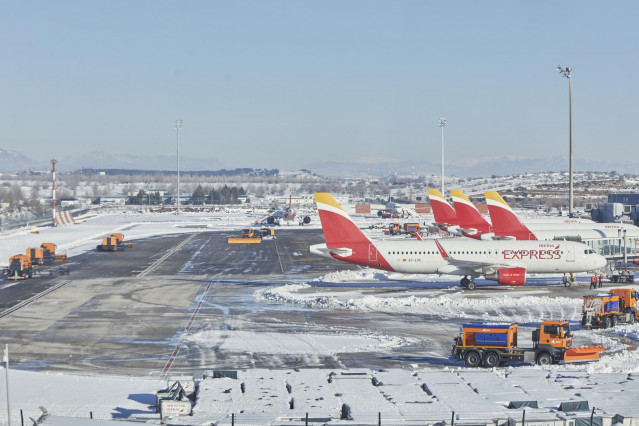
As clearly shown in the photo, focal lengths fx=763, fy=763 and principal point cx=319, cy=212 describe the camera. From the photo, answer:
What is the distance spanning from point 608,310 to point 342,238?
20.4 m

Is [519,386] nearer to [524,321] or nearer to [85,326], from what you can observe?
[524,321]

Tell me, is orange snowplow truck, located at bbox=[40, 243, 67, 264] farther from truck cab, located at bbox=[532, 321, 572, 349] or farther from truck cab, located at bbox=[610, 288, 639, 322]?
truck cab, located at bbox=[532, 321, 572, 349]

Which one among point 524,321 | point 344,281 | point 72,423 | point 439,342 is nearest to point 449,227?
point 344,281

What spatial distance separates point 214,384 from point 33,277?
4666cm

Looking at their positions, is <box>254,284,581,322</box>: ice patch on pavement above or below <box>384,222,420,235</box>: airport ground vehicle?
below

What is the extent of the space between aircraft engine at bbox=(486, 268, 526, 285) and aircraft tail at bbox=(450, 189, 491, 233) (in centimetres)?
2381

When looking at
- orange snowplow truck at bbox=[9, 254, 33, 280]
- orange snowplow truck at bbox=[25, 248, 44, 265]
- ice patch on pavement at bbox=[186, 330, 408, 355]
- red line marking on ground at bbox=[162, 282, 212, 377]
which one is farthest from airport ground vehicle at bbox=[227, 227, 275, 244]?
ice patch on pavement at bbox=[186, 330, 408, 355]

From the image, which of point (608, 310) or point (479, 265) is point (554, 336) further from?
point (479, 265)

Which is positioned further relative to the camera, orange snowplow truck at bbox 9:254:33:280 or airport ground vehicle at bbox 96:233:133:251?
airport ground vehicle at bbox 96:233:133:251

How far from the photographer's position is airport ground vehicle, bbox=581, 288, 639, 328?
44.7 meters

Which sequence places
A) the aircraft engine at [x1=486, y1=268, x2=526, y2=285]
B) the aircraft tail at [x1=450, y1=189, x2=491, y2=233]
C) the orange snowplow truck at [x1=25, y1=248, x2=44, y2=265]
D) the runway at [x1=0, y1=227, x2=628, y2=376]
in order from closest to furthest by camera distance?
the runway at [x1=0, y1=227, x2=628, y2=376] < the aircraft engine at [x1=486, y1=268, x2=526, y2=285] < the orange snowplow truck at [x1=25, y1=248, x2=44, y2=265] < the aircraft tail at [x1=450, y1=189, x2=491, y2=233]

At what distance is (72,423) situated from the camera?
2339 centimetres

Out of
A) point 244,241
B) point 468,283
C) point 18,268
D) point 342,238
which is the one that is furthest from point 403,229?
point 18,268

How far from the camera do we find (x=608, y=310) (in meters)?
45.1
